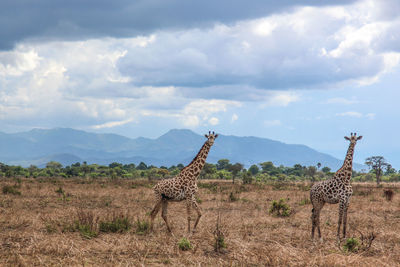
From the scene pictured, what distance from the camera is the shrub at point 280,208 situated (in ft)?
60.1

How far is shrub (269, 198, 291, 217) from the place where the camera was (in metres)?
18.3

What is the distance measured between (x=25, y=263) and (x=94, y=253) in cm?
178

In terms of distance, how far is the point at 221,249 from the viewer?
10.7 metres

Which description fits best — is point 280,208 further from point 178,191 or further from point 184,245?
point 184,245

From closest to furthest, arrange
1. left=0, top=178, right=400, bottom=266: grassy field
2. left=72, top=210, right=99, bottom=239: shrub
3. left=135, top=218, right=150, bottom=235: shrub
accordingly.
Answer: left=0, top=178, right=400, bottom=266: grassy field
left=72, top=210, right=99, bottom=239: shrub
left=135, top=218, right=150, bottom=235: shrub

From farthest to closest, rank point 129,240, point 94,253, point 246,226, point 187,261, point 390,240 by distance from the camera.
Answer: point 246,226 < point 390,240 < point 129,240 < point 94,253 < point 187,261

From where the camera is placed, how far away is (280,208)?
1912 cm

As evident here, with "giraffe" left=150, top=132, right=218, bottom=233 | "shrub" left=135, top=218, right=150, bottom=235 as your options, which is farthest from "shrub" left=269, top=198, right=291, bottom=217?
"shrub" left=135, top=218, right=150, bottom=235

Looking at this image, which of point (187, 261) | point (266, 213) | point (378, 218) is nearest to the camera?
point (187, 261)

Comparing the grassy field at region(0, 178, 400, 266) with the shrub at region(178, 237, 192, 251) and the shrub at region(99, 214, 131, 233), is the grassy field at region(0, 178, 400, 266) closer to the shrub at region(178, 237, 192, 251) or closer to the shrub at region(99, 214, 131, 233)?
the shrub at region(99, 214, 131, 233)

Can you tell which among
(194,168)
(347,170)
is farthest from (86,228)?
(347,170)

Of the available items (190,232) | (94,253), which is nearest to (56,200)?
(190,232)

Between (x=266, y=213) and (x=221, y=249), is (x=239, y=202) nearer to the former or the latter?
(x=266, y=213)

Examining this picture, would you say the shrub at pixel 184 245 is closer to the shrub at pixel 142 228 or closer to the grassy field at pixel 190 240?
the grassy field at pixel 190 240
